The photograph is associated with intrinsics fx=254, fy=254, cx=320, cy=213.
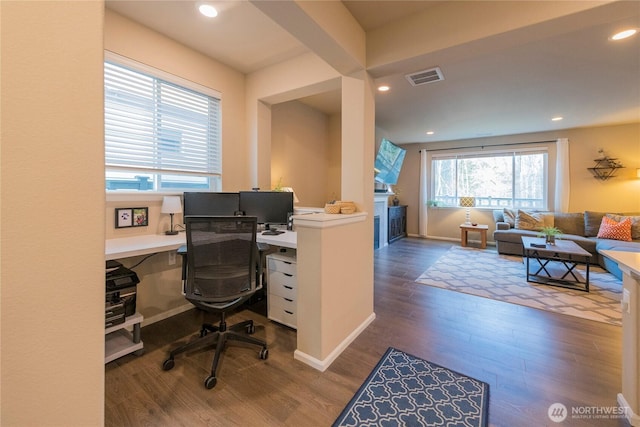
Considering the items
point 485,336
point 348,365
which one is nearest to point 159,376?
point 348,365

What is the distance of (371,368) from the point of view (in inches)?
70.5

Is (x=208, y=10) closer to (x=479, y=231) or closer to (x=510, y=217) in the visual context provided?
(x=479, y=231)

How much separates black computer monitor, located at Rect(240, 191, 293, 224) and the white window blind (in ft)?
1.80

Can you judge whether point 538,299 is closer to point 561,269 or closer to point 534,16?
point 561,269

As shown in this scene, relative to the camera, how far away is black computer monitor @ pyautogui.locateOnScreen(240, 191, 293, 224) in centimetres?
276

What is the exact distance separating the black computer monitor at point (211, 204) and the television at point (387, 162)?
10.7ft

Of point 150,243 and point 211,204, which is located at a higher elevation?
point 211,204

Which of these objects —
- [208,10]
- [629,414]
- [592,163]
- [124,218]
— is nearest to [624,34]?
[629,414]

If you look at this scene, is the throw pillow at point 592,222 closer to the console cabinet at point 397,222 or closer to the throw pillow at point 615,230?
the throw pillow at point 615,230

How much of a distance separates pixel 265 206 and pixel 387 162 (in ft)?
11.2

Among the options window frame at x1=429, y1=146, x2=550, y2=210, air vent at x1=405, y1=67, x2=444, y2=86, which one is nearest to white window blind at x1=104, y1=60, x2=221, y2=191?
air vent at x1=405, y1=67, x2=444, y2=86

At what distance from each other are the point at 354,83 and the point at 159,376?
2675 mm

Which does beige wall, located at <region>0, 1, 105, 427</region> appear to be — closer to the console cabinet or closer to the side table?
the console cabinet

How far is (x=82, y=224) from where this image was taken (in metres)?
0.61
